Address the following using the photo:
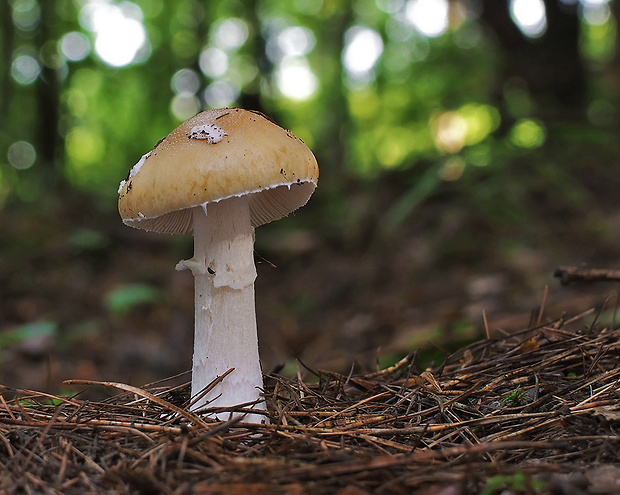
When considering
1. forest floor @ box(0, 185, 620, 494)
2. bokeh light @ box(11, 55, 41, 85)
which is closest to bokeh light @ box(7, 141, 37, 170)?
bokeh light @ box(11, 55, 41, 85)

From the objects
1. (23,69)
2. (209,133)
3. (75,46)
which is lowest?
(209,133)

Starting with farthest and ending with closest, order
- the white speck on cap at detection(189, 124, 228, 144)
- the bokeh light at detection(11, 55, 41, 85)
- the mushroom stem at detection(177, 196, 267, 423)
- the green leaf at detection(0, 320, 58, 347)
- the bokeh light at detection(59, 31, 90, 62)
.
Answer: the bokeh light at detection(59, 31, 90, 62)
the bokeh light at detection(11, 55, 41, 85)
the green leaf at detection(0, 320, 58, 347)
the mushroom stem at detection(177, 196, 267, 423)
the white speck on cap at detection(189, 124, 228, 144)

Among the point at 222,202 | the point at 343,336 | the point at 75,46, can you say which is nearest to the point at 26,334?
the point at 343,336

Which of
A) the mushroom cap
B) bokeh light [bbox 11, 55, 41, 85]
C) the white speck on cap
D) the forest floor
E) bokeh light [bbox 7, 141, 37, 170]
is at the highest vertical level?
bokeh light [bbox 11, 55, 41, 85]

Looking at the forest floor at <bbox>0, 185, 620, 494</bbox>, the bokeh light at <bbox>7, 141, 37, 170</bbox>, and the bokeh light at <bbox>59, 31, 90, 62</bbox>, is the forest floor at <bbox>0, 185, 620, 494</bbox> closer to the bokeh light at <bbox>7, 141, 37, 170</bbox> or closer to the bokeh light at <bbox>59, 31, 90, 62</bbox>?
the bokeh light at <bbox>7, 141, 37, 170</bbox>

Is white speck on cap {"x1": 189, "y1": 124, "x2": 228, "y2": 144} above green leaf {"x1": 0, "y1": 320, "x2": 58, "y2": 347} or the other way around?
above

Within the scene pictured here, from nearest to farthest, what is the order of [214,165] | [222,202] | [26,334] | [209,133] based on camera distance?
1. [214,165]
2. [209,133]
3. [222,202]
4. [26,334]

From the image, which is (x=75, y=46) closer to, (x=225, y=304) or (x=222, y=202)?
(x=222, y=202)

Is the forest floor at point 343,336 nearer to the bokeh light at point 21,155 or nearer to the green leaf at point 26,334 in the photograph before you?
the green leaf at point 26,334
